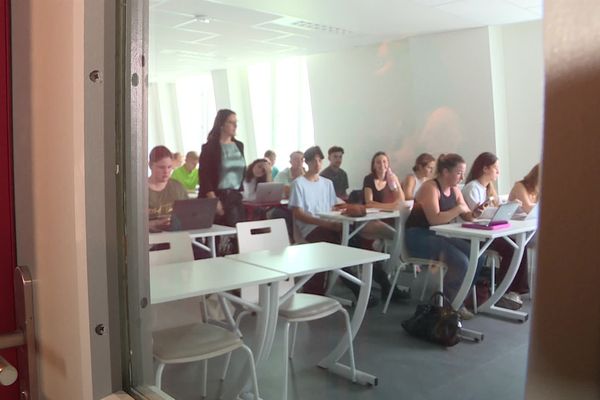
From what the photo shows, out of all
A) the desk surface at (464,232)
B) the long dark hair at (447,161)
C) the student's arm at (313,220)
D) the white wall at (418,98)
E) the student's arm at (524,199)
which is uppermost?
the white wall at (418,98)

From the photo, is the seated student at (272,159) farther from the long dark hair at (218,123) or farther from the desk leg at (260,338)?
the desk leg at (260,338)

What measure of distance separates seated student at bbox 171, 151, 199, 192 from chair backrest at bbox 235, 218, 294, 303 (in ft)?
1.10

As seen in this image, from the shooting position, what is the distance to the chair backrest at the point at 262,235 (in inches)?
87.0

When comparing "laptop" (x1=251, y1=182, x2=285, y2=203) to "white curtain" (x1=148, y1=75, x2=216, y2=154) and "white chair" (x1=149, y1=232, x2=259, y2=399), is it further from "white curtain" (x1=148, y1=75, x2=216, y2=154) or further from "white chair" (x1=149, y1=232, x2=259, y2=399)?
"white chair" (x1=149, y1=232, x2=259, y2=399)

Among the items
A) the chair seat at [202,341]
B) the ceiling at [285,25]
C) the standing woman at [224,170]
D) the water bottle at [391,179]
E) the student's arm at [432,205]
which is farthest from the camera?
the standing woman at [224,170]

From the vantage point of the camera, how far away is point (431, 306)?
2.23 m

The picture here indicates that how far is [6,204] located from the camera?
792 mm

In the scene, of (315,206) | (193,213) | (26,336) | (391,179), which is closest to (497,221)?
(391,179)

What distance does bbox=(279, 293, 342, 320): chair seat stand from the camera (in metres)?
2.09

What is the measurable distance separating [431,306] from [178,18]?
2.91 meters

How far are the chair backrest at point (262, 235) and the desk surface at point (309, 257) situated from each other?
0.20ft

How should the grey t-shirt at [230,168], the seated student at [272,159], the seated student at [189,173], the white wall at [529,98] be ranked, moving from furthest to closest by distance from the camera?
the seated student at [272,159] < the grey t-shirt at [230,168] < the seated student at [189,173] < the white wall at [529,98]

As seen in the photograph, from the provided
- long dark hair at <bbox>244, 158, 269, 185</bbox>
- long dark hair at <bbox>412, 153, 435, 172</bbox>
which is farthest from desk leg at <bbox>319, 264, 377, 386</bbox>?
long dark hair at <bbox>244, 158, 269, 185</bbox>

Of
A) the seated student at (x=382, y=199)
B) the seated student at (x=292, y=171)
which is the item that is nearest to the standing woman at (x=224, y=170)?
the seated student at (x=292, y=171)
